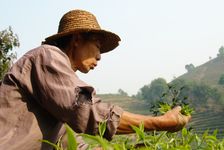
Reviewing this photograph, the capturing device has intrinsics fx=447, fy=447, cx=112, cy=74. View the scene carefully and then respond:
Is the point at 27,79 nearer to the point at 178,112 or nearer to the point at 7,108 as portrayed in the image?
the point at 7,108

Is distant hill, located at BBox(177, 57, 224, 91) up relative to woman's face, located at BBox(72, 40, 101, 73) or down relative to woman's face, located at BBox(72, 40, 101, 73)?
up

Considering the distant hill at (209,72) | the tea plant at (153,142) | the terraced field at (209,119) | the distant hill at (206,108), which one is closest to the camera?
the tea plant at (153,142)

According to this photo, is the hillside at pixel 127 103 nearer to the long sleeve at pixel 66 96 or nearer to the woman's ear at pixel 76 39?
the woman's ear at pixel 76 39

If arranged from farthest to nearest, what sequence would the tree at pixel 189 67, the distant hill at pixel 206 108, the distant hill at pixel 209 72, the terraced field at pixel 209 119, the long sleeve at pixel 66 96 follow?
the tree at pixel 189 67 < the distant hill at pixel 209 72 < the distant hill at pixel 206 108 < the terraced field at pixel 209 119 < the long sleeve at pixel 66 96

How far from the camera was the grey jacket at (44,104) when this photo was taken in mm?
1782

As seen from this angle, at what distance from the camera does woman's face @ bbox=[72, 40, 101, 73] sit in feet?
7.49

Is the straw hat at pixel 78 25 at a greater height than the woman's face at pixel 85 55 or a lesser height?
greater

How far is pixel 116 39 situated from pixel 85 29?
405 mm

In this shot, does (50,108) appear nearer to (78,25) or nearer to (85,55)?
(85,55)

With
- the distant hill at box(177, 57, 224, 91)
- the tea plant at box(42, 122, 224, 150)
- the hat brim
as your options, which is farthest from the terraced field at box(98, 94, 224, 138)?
the tea plant at box(42, 122, 224, 150)

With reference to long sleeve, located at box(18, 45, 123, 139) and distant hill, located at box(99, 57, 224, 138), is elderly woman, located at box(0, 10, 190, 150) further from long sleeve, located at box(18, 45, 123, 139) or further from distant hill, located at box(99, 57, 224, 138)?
distant hill, located at box(99, 57, 224, 138)

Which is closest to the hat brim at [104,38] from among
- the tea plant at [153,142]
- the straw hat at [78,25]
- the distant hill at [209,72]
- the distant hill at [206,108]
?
the straw hat at [78,25]

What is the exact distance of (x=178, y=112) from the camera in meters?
1.88

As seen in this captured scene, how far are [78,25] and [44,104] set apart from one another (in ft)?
1.97
